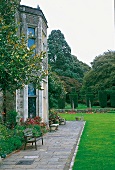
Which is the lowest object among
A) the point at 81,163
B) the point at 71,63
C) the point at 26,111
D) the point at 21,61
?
A: the point at 81,163

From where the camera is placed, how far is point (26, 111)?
60.4 ft

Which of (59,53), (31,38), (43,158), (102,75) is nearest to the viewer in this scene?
(43,158)

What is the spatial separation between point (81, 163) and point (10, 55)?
4188 mm

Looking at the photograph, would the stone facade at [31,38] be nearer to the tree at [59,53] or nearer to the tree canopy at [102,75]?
the tree canopy at [102,75]

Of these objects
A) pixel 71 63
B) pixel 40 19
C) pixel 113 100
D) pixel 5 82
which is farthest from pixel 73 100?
pixel 5 82

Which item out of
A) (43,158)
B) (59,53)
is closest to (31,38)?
(43,158)

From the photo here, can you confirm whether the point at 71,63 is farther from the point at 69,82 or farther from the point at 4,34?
the point at 4,34

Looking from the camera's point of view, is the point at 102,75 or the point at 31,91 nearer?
the point at 31,91

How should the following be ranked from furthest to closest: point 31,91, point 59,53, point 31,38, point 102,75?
1. point 59,53
2. point 102,75
3. point 31,38
4. point 31,91

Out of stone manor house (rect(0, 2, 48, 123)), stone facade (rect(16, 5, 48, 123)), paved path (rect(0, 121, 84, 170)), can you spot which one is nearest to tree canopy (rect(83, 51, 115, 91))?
stone facade (rect(16, 5, 48, 123))

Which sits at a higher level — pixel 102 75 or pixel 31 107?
pixel 102 75

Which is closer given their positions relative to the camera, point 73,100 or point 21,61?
point 21,61

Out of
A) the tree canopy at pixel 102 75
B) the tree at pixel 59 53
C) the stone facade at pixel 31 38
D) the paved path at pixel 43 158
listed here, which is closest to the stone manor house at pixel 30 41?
the stone facade at pixel 31 38

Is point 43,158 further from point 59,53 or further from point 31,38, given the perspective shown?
point 59,53
